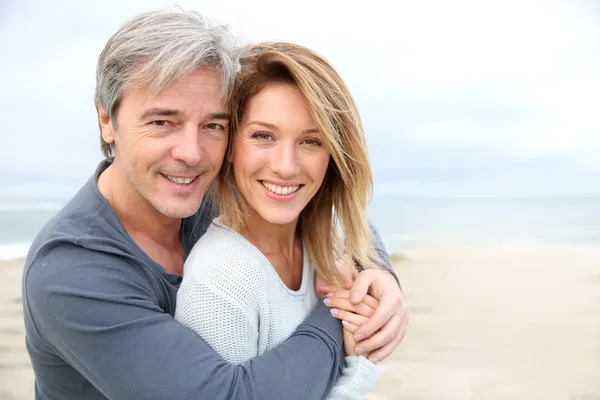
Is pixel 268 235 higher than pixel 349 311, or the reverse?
pixel 268 235

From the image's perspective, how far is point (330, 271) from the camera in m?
2.27

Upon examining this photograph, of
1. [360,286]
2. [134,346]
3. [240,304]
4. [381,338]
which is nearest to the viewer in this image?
[134,346]

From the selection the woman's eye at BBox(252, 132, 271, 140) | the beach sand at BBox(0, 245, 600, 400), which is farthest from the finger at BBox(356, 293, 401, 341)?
the beach sand at BBox(0, 245, 600, 400)

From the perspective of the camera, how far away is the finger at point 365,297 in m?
2.11


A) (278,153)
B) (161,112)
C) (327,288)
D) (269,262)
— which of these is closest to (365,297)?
(327,288)

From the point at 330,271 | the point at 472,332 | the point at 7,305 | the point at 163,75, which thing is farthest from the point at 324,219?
the point at 7,305

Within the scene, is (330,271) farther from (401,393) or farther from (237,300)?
(401,393)

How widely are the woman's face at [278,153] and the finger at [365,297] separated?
13.2 inches

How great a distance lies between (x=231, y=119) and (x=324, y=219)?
63 cm

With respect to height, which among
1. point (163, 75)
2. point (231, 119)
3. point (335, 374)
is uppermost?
point (163, 75)

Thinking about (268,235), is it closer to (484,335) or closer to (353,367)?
(353,367)

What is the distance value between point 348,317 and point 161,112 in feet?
3.23

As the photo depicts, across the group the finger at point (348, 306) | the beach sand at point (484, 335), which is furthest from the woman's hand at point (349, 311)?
the beach sand at point (484, 335)

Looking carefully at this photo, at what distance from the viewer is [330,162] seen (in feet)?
7.50
